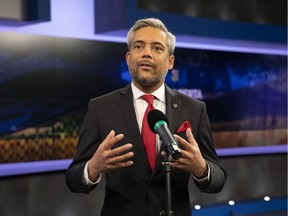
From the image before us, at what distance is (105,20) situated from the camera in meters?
4.59

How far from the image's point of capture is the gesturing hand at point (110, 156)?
1.83 meters

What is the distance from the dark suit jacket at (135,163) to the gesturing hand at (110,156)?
188 millimetres

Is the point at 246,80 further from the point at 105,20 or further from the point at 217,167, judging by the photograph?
the point at 217,167

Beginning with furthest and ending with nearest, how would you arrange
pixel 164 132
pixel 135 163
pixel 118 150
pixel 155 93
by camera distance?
1. pixel 155 93
2. pixel 135 163
3. pixel 118 150
4. pixel 164 132

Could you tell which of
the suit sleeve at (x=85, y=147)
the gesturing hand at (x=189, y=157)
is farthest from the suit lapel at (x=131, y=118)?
the gesturing hand at (x=189, y=157)

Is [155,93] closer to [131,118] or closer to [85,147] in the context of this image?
[131,118]

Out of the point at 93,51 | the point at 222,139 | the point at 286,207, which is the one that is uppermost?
the point at 93,51

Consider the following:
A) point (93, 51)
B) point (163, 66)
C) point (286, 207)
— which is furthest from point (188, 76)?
point (163, 66)

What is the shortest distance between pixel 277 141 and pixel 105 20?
2.80 meters

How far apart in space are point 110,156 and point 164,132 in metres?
0.26

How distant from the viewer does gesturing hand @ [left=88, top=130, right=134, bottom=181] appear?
1.83 m

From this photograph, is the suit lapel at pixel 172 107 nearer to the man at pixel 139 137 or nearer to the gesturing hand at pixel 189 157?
the man at pixel 139 137

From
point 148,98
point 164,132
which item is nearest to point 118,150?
point 164,132

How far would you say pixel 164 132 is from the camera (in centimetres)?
167
